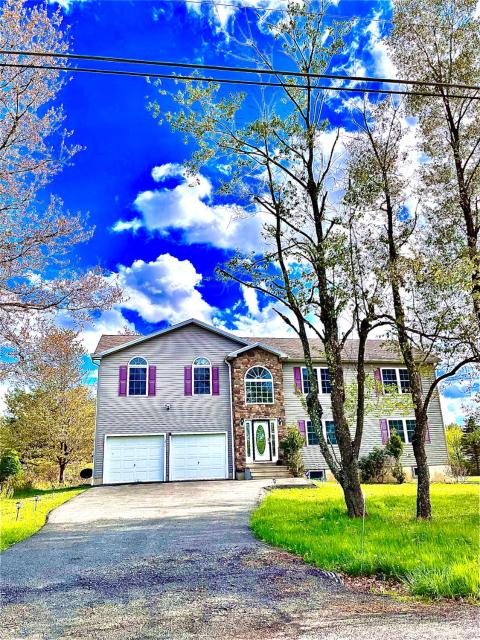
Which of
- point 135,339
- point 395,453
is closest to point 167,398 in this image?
point 135,339

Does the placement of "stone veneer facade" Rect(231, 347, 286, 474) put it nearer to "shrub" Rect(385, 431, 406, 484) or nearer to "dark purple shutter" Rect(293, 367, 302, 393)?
"dark purple shutter" Rect(293, 367, 302, 393)

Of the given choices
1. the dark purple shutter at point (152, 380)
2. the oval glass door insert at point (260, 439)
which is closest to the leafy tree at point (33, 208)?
the dark purple shutter at point (152, 380)

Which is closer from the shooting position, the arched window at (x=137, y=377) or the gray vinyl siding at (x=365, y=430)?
the arched window at (x=137, y=377)

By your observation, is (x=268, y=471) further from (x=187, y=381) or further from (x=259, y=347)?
(x=259, y=347)

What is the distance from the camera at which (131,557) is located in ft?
23.7

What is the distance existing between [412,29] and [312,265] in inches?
247

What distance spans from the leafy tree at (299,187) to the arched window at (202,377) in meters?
11.0

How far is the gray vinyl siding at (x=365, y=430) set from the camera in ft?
71.4

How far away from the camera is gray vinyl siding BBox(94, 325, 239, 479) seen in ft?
67.1

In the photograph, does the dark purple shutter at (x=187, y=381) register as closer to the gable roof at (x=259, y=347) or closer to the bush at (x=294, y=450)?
the gable roof at (x=259, y=347)

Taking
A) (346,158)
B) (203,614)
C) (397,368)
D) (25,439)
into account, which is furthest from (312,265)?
(25,439)

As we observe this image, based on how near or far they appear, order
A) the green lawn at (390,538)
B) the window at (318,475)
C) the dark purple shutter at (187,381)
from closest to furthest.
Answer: the green lawn at (390,538) < the dark purple shutter at (187,381) < the window at (318,475)

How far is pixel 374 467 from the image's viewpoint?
806 inches

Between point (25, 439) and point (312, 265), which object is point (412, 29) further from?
point (25, 439)
